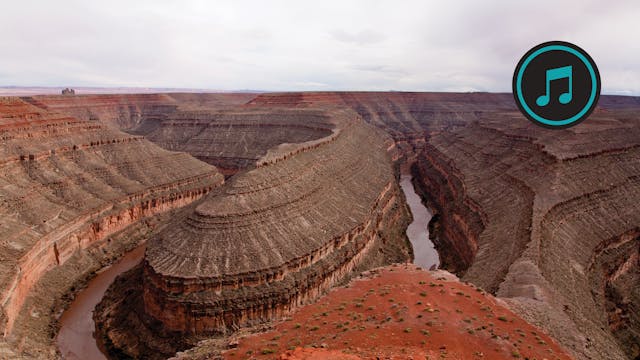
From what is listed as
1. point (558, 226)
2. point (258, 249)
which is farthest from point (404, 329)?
point (558, 226)

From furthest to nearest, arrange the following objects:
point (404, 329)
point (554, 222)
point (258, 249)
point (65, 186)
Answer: point (65, 186), point (554, 222), point (258, 249), point (404, 329)

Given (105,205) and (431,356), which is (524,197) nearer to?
(431,356)

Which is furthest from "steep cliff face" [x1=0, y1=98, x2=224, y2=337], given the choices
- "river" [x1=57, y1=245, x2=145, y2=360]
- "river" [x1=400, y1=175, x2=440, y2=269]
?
"river" [x1=400, y1=175, x2=440, y2=269]

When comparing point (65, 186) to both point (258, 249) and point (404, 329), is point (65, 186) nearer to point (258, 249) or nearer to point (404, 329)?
point (258, 249)

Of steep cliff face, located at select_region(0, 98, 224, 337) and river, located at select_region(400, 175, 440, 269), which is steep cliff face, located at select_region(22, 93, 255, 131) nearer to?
steep cliff face, located at select_region(0, 98, 224, 337)

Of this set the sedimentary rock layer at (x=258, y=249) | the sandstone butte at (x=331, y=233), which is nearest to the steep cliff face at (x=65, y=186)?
the sandstone butte at (x=331, y=233)

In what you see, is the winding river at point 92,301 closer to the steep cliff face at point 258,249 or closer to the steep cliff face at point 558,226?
the steep cliff face at point 258,249
